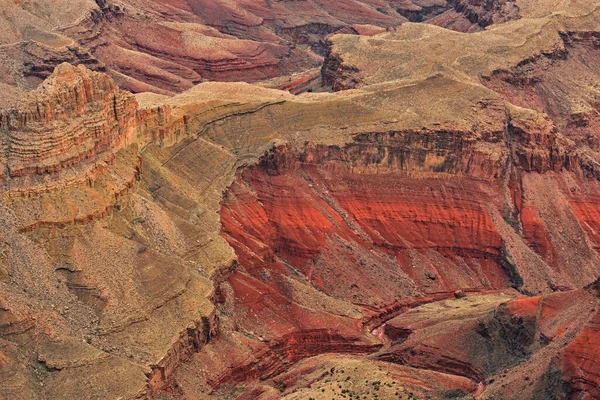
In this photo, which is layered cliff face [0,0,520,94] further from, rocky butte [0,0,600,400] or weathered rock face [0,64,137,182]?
weathered rock face [0,64,137,182]

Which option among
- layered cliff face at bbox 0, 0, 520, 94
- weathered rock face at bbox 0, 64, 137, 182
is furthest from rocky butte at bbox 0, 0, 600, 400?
layered cliff face at bbox 0, 0, 520, 94

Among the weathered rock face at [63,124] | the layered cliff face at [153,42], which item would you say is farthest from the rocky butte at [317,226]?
the layered cliff face at [153,42]

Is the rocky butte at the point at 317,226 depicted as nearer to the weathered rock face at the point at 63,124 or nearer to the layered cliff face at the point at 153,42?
the weathered rock face at the point at 63,124

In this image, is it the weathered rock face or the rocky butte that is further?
the weathered rock face

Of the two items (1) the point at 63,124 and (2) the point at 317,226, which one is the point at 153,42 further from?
(1) the point at 63,124

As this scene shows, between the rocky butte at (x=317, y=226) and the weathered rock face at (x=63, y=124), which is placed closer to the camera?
the rocky butte at (x=317, y=226)

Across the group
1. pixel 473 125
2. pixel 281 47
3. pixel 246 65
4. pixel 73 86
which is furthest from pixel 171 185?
pixel 281 47

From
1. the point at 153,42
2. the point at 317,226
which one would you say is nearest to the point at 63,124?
the point at 317,226

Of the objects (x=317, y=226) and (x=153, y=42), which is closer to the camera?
(x=317, y=226)
